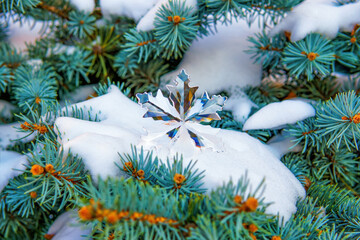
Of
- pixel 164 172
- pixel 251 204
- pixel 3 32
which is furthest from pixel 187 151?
pixel 3 32

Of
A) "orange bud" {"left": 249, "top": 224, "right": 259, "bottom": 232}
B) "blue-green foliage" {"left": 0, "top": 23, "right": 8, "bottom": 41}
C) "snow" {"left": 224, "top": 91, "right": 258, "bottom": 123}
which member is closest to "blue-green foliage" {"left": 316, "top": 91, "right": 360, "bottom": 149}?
"snow" {"left": 224, "top": 91, "right": 258, "bottom": 123}

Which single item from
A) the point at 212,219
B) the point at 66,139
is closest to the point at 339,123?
the point at 212,219

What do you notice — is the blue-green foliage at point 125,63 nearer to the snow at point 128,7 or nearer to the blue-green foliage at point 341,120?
the snow at point 128,7

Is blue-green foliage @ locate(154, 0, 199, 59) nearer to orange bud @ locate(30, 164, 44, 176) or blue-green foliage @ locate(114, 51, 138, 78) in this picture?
blue-green foliage @ locate(114, 51, 138, 78)

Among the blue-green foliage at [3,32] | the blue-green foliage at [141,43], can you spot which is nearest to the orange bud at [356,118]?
A: the blue-green foliage at [141,43]

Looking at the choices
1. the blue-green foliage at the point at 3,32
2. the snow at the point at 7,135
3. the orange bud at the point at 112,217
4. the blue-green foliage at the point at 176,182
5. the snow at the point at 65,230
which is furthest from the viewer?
the blue-green foliage at the point at 3,32

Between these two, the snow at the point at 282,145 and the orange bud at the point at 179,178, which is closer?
the orange bud at the point at 179,178

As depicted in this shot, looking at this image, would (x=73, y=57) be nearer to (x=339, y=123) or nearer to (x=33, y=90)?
(x=33, y=90)
